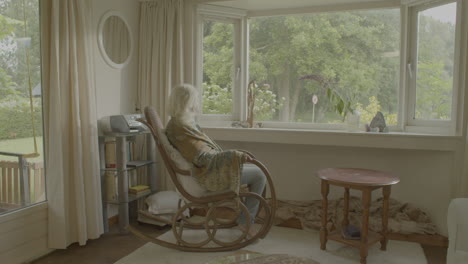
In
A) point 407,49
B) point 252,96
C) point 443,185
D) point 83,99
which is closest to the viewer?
point 83,99

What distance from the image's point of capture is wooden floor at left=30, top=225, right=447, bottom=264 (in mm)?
2654

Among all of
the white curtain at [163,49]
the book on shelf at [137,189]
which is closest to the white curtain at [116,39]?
the white curtain at [163,49]

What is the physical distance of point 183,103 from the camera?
289cm

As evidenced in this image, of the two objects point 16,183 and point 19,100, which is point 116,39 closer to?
point 19,100

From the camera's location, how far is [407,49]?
3396 mm

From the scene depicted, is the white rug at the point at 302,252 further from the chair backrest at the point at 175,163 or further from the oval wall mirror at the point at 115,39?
the oval wall mirror at the point at 115,39

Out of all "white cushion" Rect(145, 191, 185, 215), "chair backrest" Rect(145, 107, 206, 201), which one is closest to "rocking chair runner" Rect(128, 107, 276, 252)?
"chair backrest" Rect(145, 107, 206, 201)

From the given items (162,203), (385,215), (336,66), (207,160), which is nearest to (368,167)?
(385,215)

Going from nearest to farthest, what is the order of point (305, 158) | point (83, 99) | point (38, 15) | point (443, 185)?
point (38, 15), point (83, 99), point (443, 185), point (305, 158)

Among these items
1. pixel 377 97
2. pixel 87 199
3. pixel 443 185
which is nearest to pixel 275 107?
pixel 377 97

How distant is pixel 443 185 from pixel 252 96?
6.22ft

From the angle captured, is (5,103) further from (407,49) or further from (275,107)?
(407,49)

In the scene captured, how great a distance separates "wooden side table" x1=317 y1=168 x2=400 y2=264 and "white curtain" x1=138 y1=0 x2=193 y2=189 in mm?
1624

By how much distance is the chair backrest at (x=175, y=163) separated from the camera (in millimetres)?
2789
